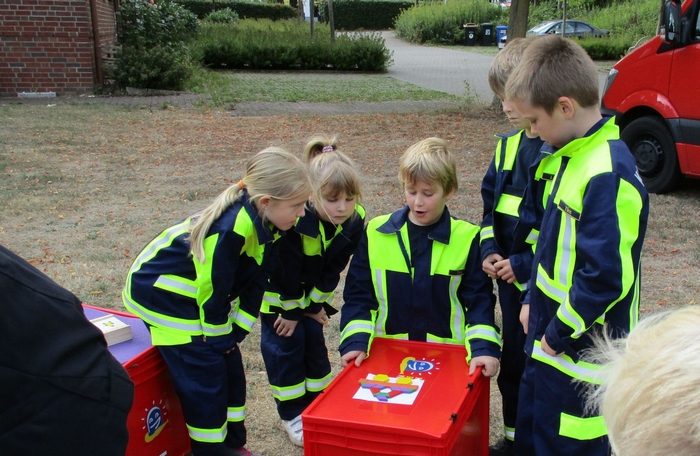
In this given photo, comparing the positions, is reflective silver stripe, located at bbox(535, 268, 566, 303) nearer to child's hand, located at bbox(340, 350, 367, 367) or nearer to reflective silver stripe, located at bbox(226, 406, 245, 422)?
child's hand, located at bbox(340, 350, 367, 367)

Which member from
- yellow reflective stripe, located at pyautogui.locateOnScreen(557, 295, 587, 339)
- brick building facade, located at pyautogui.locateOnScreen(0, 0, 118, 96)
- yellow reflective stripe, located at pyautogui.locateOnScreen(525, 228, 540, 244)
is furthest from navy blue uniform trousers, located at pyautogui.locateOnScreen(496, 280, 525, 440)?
brick building facade, located at pyautogui.locateOnScreen(0, 0, 118, 96)

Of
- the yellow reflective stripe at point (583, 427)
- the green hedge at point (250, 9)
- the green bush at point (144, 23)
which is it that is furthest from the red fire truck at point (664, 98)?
the green hedge at point (250, 9)

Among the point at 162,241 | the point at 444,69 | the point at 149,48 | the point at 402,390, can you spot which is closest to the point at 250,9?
the point at 444,69

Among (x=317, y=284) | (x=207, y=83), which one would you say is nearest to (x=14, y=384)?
(x=317, y=284)

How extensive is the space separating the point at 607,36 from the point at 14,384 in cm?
3592

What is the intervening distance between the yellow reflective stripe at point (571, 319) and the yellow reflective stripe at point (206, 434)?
4.77 feet

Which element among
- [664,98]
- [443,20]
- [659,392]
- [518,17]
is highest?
[443,20]

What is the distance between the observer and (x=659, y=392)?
1.00 m

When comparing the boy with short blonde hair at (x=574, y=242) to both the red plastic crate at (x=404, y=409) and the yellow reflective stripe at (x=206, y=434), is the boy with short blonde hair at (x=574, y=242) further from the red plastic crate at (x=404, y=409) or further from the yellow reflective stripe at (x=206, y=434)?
the yellow reflective stripe at (x=206, y=434)

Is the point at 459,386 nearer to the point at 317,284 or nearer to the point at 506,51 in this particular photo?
the point at 317,284

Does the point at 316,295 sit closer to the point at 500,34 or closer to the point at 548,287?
the point at 548,287

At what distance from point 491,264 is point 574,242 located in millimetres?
592

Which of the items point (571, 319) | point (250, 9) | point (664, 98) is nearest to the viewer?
point (571, 319)

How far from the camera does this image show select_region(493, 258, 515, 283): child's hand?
285cm
